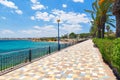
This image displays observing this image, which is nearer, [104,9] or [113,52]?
[113,52]

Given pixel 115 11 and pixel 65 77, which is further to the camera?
pixel 115 11

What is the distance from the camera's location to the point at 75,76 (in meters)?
7.93

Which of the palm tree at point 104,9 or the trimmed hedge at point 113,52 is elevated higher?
the palm tree at point 104,9

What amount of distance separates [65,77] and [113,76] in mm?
2290

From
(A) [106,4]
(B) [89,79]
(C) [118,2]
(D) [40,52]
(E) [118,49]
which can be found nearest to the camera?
(E) [118,49]

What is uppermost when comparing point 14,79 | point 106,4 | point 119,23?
point 106,4

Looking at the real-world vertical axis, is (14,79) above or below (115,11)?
below

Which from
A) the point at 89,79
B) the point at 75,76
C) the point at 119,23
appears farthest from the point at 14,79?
the point at 119,23

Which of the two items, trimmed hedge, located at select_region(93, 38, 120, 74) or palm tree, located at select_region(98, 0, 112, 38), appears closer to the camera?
trimmed hedge, located at select_region(93, 38, 120, 74)

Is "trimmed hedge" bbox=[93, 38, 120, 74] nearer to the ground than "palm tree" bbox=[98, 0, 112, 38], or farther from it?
nearer to the ground

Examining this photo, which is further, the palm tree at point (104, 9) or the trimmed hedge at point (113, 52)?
the palm tree at point (104, 9)

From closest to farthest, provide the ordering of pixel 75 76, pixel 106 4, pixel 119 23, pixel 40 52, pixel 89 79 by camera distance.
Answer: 1. pixel 89 79
2. pixel 75 76
3. pixel 119 23
4. pixel 40 52
5. pixel 106 4

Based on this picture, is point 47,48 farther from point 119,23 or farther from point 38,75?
point 38,75

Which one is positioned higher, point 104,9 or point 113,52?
point 104,9
